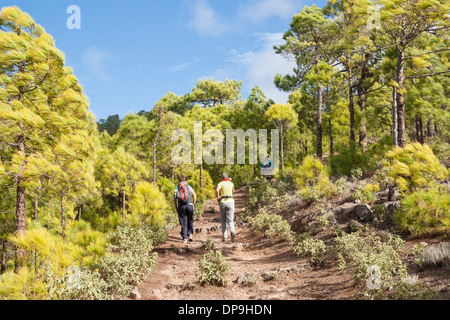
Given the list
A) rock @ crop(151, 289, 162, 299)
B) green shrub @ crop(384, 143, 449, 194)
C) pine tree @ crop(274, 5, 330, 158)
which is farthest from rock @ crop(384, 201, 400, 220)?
pine tree @ crop(274, 5, 330, 158)

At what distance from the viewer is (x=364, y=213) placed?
244 inches

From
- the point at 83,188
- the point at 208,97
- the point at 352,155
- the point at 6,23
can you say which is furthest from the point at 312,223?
the point at 208,97

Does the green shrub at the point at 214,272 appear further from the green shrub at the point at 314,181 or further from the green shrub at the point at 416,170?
the green shrub at the point at 314,181

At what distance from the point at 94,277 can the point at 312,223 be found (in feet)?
17.2

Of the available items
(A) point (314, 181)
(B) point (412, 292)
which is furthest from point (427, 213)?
(A) point (314, 181)

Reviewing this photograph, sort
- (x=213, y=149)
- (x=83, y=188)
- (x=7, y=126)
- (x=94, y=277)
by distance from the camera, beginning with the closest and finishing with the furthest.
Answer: (x=94, y=277), (x=7, y=126), (x=83, y=188), (x=213, y=149)

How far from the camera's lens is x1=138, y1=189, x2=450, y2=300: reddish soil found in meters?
4.06

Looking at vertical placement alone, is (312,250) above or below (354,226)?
below

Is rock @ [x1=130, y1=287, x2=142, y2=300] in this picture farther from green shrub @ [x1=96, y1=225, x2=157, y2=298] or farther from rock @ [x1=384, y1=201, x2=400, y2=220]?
rock @ [x1=384, y1=201, x2=400, y2=220]

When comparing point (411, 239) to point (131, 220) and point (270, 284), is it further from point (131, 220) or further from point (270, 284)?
point (131, 220)

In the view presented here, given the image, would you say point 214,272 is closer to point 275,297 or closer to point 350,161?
point 275,297

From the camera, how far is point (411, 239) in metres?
4.97

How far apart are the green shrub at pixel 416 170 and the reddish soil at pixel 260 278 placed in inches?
51.5

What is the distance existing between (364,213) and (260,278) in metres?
2.81
